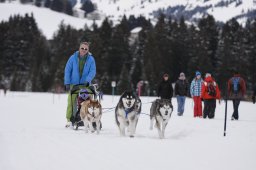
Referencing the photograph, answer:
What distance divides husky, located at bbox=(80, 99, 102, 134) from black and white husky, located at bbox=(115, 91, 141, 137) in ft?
1.69

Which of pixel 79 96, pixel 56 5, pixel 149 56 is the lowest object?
pixel 79 96

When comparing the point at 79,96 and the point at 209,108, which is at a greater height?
the point at 79,96

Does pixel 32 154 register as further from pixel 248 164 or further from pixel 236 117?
pixel 236 117

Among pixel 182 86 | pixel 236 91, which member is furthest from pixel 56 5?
pixel 236 91

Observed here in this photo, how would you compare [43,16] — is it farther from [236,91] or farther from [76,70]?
[76,70]

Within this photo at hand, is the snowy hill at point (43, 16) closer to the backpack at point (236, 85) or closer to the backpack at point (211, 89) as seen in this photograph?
the backpack at point (211, 89)

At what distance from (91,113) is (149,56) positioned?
50.5 metres

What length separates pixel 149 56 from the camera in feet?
198

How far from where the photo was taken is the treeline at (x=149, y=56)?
56688 mm

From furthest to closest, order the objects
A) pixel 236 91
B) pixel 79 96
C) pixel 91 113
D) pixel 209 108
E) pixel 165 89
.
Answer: pixel 209 108
pixel 236 91
pixel 165 89
pixel 79 96
pixel 91 113

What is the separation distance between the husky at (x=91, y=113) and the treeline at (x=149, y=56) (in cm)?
4249

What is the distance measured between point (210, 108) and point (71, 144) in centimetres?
994

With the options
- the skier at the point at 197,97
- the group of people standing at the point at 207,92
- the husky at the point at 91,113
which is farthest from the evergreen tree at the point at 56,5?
the husky at the point at 91,113

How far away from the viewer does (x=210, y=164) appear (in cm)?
650
